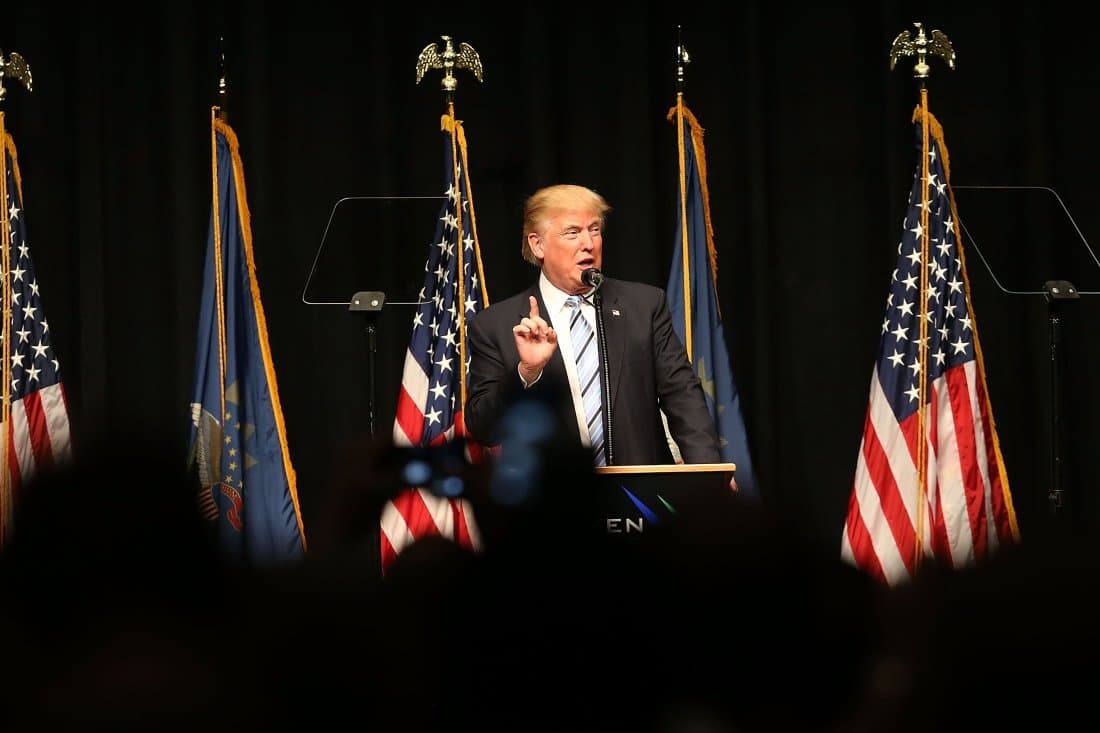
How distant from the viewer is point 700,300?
5324 mm

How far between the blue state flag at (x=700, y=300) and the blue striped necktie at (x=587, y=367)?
42.9 inches

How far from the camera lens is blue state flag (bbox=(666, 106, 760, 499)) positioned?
5250 millimetres

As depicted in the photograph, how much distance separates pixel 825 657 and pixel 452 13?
5658 millimetres

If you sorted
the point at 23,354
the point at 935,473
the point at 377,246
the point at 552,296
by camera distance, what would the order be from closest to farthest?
the point at 552,296 < the point at 935,473 < the point at 23,354 < the point at 377,246

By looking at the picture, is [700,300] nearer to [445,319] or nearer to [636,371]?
[445,319]

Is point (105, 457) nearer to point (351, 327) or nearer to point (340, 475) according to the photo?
point (340, 475)

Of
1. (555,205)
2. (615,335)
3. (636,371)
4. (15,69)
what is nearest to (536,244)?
(555,205)

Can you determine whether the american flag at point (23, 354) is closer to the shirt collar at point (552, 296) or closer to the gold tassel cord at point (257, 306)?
the gold tassel cord at point (257, 306)

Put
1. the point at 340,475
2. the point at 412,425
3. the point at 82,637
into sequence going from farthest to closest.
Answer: the point at 412,425 < the point at 340,475 < the point at 82,637

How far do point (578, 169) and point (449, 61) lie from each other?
1.00 metres

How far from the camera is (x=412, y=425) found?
503 centimetres

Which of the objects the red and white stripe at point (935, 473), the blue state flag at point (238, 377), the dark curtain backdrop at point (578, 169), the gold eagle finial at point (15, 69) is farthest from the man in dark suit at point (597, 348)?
the gold eagle finial at point (15, 69)

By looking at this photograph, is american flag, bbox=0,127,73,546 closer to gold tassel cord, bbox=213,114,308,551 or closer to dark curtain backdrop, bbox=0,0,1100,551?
dark curtain backdrop, bbox=0,0,1100,551

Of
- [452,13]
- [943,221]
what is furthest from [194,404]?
[943,221]
